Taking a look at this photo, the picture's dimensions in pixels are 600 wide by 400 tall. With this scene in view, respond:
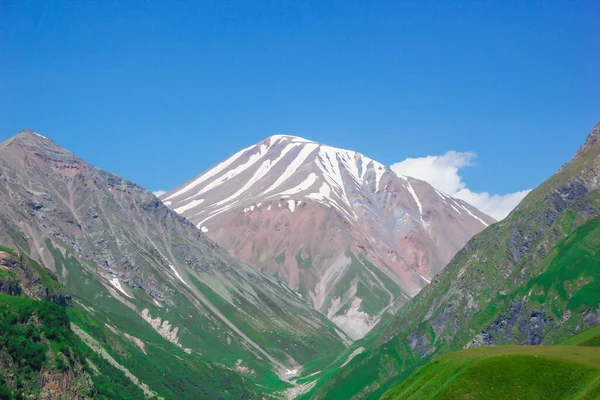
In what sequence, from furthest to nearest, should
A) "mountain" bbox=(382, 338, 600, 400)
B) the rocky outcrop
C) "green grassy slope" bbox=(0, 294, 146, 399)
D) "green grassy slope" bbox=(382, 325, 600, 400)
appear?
1. the rocky outcrop
2. "green grassy slope" bbox=(0, 294, 146, 399)
3. "green grassy slope" bbox=(382, 325, 600, 400)
4. "mountain" bbox=(382, 338, 600, 400)

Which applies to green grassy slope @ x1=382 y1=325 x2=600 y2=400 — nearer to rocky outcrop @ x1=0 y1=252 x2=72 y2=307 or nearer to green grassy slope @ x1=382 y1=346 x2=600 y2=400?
green grassy slope @ x1=382 y1=346 x2=600 y2=400

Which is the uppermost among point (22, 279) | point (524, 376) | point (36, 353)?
point (22, 279)

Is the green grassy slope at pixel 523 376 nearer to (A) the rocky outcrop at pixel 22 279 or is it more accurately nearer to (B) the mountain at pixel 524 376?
(B) the mountain at pixel 524 376

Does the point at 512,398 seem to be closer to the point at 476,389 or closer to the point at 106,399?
the point at 476,389

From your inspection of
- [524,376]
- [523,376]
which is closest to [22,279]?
[523,376]

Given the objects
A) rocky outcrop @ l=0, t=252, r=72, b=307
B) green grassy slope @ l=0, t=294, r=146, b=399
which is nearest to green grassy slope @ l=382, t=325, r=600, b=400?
green grassy slope @ l=0, t=294, r=146, b=399

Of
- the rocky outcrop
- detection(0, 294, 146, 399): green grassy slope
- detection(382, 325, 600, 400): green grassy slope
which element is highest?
the rocky outcrop

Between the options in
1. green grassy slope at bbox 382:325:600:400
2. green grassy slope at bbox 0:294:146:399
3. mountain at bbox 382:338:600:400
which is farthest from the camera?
green grassy slope at bbox 0:294:146:399

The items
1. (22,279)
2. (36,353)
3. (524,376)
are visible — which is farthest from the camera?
(22,279)

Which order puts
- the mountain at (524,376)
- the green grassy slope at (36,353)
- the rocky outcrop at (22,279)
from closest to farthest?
1. the mountain at (524,376)
2. the green grassy slope at (36,353)
3. the rocky outcrop at (22,279)

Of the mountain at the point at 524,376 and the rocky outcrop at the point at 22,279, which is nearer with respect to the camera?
the mountain at the point at 524,376

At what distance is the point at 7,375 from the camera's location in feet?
396

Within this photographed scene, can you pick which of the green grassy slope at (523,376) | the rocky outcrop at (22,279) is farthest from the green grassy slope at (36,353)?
the green grassy slope at (523,376)

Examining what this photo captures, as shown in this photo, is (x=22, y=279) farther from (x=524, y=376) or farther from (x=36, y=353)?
(x=524, y=376)
